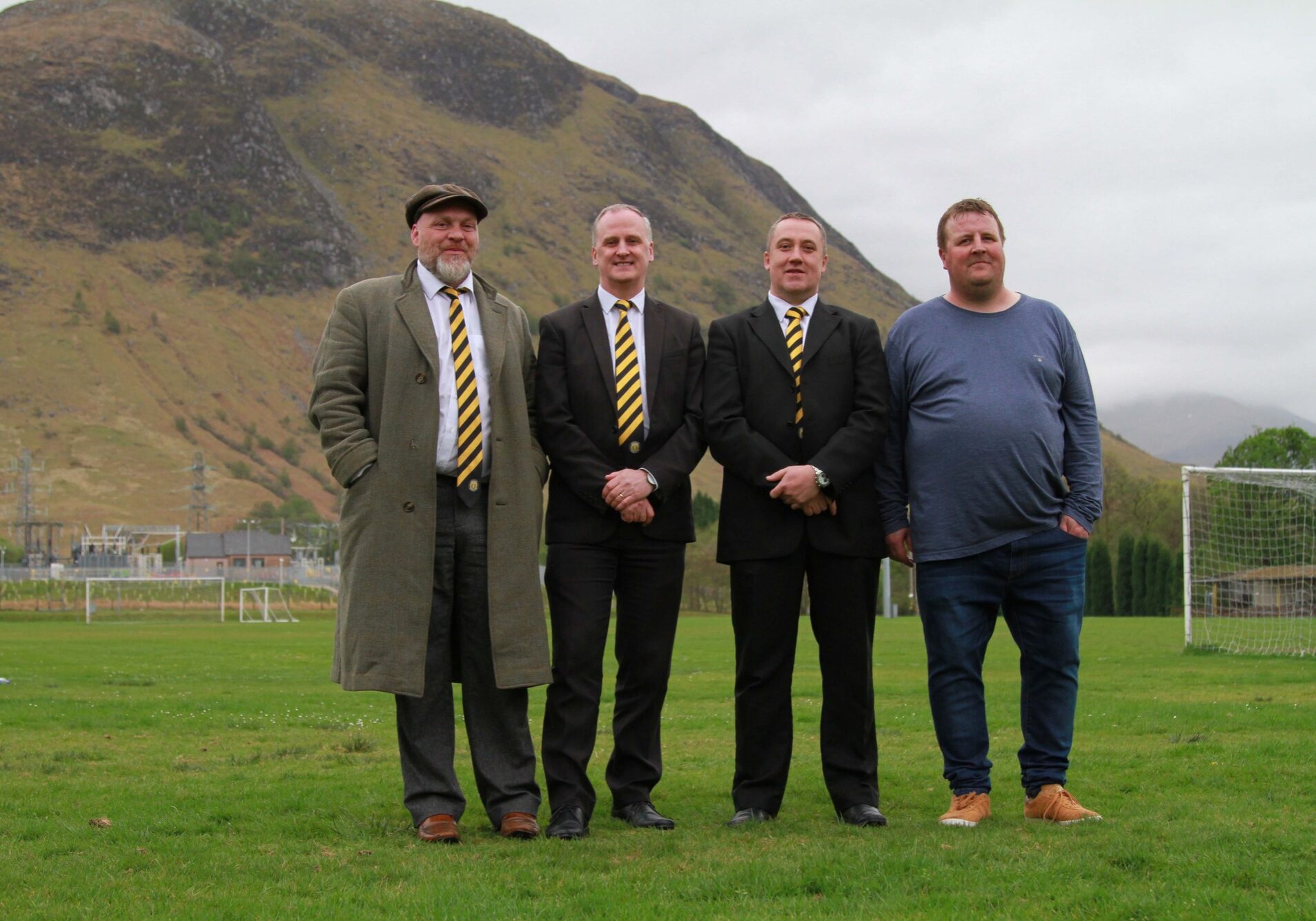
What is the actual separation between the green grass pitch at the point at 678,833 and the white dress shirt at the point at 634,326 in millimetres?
1962

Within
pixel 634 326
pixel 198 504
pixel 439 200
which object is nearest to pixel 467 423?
pixel 634 326

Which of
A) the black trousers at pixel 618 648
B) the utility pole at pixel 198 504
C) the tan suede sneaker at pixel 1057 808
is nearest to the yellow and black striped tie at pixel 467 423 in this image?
the black trousers at pixel 618 648

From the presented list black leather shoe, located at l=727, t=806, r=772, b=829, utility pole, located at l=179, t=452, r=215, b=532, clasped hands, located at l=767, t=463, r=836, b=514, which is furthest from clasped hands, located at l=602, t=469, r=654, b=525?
utility pole, located at l=179, t=452, r=215, b=532

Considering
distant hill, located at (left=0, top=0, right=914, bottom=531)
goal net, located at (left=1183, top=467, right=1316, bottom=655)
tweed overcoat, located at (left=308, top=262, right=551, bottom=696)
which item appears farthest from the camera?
distant hill, located at (left=0, top=0, right=914, bottom=531)

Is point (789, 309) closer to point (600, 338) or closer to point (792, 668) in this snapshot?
point (600, 338)

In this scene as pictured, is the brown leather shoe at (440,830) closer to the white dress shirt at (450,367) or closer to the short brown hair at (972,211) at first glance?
the white dress shirt at (450,367)

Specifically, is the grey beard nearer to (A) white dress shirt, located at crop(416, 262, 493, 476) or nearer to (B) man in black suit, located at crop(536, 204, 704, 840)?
(A) white dress shirt, located at crop(416, 262, 493, 476)

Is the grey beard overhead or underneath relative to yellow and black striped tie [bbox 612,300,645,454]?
overhead

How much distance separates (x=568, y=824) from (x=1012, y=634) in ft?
6.93

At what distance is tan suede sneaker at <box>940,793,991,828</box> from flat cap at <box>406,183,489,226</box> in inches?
133

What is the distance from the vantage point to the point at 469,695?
637cm

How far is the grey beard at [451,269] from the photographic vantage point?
642 cm

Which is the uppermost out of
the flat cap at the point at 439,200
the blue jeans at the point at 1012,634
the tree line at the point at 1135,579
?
the flat cap at the point at 439,200

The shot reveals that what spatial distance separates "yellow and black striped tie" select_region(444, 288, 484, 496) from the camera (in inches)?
246
